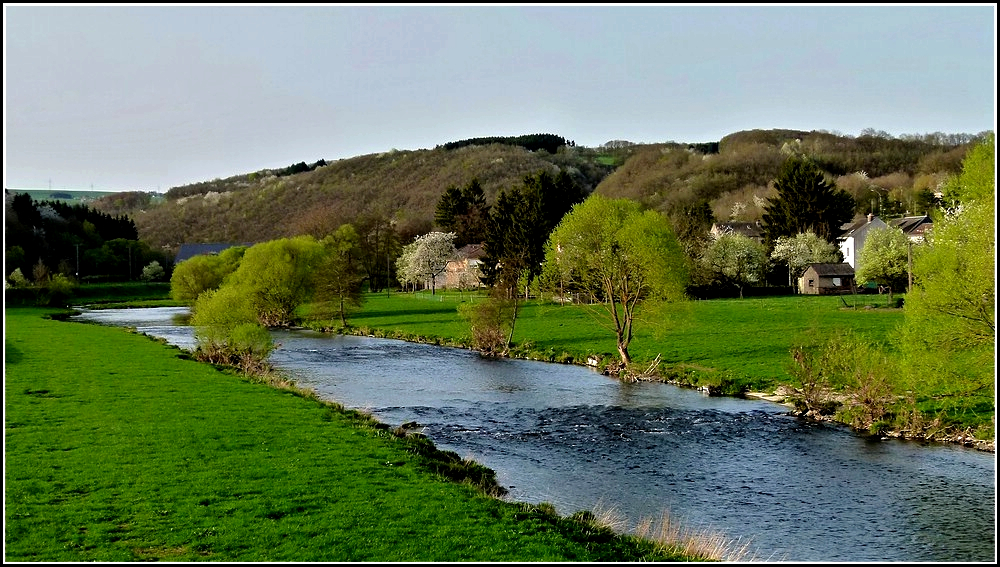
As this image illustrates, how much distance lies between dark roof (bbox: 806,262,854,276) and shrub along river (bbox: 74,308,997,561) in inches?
2299

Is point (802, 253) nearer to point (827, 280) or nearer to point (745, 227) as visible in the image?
point (827, 280)

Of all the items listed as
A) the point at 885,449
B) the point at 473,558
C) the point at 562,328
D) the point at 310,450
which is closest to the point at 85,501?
the point at 310,450

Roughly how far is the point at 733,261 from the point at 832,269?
13.9 meters

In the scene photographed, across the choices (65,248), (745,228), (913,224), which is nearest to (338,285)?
(745,228)

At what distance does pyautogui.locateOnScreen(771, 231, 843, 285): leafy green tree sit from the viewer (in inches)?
3829

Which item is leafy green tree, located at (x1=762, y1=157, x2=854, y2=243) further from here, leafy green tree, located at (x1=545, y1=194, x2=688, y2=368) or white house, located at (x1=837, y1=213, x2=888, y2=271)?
leafy green tree, located at (x1=545, y1=194, x2=688, y2=368)

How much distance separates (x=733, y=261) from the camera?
85.3 metres

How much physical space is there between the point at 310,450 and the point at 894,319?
42.1m

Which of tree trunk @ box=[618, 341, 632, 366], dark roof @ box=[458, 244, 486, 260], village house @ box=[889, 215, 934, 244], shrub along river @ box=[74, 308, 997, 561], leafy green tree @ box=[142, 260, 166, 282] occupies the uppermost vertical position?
village house @ box=[889, 215, 934, 244]

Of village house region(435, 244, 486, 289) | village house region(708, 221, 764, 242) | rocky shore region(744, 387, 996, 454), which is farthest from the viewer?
village house region(708, 221, 764, 242)

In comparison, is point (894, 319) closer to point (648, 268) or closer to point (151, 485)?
point (648, 268)

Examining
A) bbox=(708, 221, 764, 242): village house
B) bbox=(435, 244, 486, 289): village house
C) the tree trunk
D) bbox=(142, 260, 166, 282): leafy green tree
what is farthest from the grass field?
bbox=(142, 260, 166, 282): leafy green tree

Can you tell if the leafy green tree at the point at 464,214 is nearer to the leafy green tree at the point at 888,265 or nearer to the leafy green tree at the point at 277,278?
the leafy green tree at the point at 277,278

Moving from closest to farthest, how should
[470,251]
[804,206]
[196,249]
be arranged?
[804,206]
[470,251]
[196,249]
